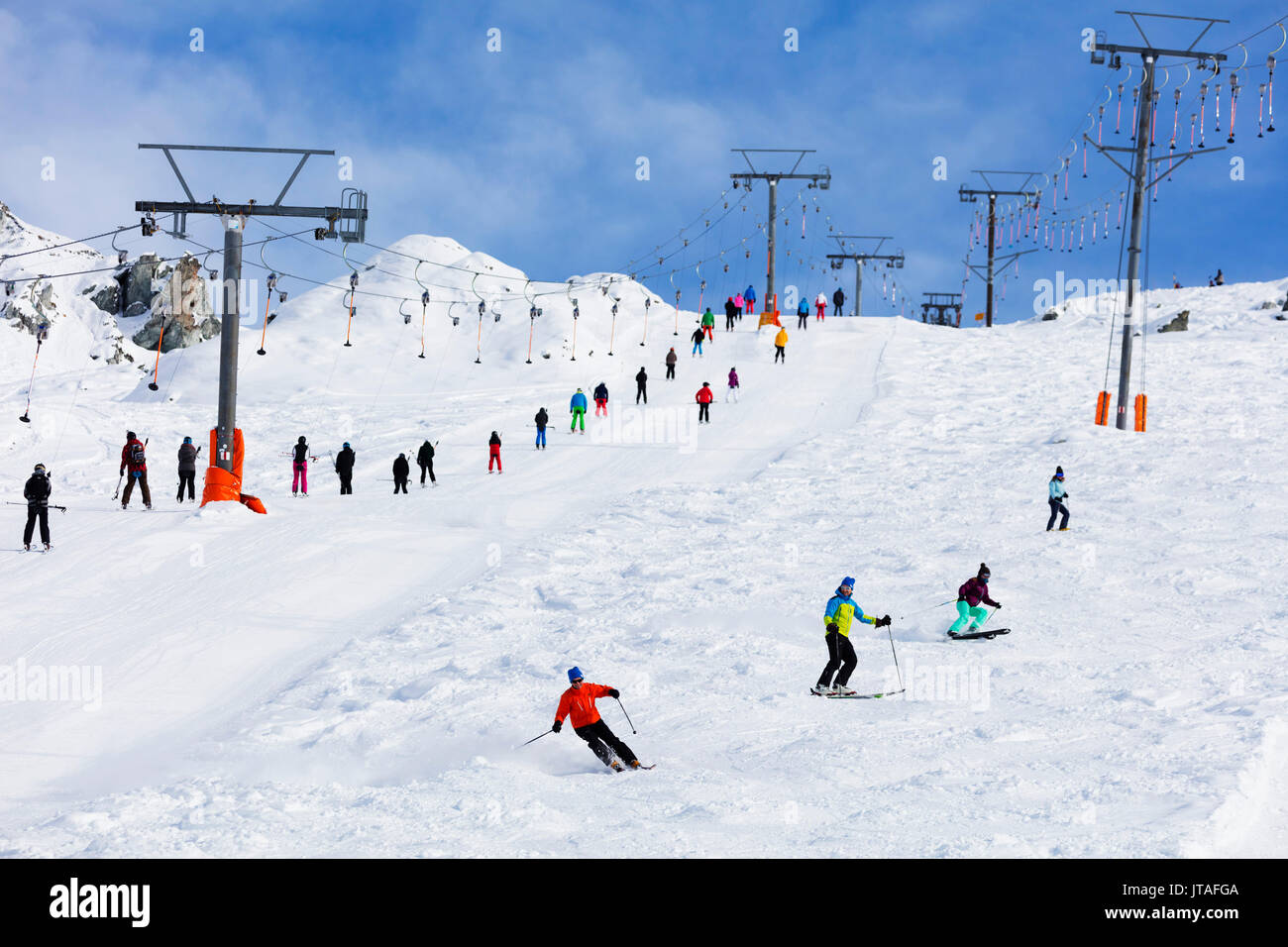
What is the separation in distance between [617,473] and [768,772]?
17.4 metres

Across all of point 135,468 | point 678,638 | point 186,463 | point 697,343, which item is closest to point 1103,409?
point 697,343

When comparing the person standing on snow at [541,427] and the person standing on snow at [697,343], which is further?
the person standing on snow at [697,343]

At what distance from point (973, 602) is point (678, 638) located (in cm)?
398

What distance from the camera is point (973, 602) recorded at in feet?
46.2

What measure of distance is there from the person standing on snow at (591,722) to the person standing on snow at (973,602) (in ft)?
18.7

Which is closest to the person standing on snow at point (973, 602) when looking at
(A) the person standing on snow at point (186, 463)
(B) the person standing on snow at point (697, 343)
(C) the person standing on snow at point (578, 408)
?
(A) the person standing on snow at point (186, 463)

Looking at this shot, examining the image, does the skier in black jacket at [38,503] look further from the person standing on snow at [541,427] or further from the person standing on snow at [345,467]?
the person standing on snow at [541,427]

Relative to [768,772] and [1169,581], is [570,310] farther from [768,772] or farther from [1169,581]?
[768,772]

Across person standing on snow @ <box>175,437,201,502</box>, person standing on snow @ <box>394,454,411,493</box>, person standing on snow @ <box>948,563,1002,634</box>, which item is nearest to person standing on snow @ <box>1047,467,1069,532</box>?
person standing on snow @ <box>948,563,1002,634</box>

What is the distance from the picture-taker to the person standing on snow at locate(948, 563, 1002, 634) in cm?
1402

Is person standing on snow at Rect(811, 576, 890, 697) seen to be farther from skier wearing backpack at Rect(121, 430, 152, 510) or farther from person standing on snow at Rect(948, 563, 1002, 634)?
skier wearing backpack at Rect(121, 430, 152, 510)

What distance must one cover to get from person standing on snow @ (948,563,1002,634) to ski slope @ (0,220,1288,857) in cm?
40

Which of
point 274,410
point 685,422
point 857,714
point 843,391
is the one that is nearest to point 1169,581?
point 857,714

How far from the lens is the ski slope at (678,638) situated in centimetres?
860
